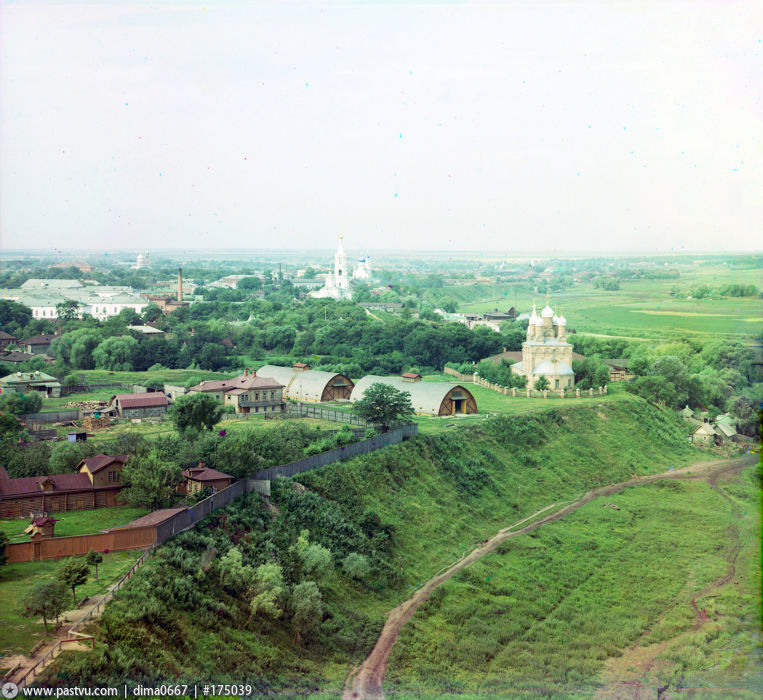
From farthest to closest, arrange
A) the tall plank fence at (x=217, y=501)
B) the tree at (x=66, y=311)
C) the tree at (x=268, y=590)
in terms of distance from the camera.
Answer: the tree at (x=66, y=311)
the tree at (x=268, y=590)
the tall plank fence at (x=217, y=501)

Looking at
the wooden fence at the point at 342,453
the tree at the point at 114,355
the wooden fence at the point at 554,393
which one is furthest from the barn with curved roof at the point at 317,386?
the tree at the point at 114,355

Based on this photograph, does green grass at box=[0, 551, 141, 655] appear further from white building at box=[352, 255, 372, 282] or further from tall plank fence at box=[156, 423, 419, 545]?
white building at box=[352, 255, 372, 282]

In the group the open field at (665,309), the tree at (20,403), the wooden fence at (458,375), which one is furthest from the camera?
the open field at (665,309)

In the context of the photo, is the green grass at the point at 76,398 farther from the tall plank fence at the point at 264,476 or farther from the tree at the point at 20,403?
the tall plank fence at the point at 264,476

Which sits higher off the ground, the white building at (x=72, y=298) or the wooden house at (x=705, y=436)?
the white building at (x=72, y=298)

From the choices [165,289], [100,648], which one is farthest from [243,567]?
[165,289]

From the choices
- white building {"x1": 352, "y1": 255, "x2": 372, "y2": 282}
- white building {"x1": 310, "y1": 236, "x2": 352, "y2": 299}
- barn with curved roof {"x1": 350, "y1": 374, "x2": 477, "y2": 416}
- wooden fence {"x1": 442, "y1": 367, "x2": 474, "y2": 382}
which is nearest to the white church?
white building {"x1": 310, "y1": 236, "x2": 352, "y2": 299}

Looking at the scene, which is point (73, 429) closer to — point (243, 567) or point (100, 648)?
point (243, 567)
